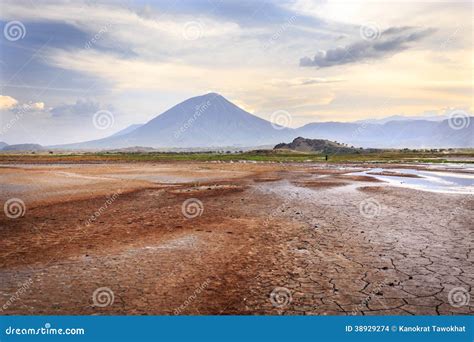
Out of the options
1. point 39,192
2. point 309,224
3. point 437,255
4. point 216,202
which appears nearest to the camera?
point 437,255

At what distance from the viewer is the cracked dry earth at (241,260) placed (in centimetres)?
678

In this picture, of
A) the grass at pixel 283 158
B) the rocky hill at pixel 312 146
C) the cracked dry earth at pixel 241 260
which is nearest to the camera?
the cracked dry earth at pixel 241 260

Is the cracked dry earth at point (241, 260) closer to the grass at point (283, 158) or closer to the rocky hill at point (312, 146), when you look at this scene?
the grass at point (283, 158)

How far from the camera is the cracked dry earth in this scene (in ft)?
22.2

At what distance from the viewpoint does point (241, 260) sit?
9508mm

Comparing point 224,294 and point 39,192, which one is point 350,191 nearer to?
point 224,294

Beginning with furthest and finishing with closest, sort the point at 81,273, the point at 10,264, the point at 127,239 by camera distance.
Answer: the point at 127,239, the point at 10,264, the point at 81,273

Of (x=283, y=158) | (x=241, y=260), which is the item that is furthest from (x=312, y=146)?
(x=241, y=260)

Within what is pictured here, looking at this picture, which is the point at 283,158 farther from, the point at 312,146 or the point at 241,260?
the point at 241,260

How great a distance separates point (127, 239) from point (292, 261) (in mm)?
5957

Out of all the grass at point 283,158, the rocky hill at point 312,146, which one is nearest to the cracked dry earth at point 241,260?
the grass at point 283,158

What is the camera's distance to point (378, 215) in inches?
623

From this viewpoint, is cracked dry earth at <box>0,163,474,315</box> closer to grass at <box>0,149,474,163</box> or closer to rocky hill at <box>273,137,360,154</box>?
grass at <box>0,149,474,163</box>

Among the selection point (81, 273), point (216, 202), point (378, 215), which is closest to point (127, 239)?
point (81, 273)
